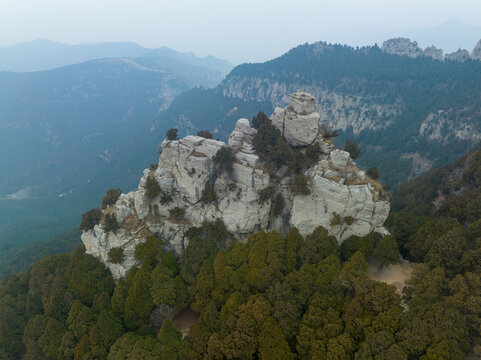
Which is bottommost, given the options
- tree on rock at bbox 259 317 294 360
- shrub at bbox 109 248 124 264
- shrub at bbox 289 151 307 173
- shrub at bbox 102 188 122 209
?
shrub at bbox 109 248 124 264

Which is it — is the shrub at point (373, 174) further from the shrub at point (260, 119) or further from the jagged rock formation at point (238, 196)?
the shrub at point (260, 119)

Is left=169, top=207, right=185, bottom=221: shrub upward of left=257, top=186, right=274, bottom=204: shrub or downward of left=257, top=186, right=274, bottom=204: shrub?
downward

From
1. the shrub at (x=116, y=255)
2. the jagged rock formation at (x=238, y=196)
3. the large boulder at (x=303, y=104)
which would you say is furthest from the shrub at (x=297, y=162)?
the shrub at (x=116, y=255)

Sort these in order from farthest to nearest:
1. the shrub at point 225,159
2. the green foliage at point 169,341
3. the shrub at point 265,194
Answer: the shrub at point 225,159, the shrub at point 265,194, the green foliage at point 169,341

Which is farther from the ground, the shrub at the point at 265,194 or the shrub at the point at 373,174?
the shrub at the point at 373,174

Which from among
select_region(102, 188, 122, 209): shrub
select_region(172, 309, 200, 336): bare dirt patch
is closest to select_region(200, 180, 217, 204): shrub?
select_region(172, 309, 200, 336): bare dirt patch

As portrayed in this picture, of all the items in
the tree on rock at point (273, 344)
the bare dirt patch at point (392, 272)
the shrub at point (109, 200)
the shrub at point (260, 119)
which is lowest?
the shrub at point (109, 200)

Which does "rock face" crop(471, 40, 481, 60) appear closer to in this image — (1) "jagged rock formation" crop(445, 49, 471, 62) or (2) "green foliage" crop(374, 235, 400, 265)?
(1) "jagged rock formation" crop(445, 49, 471, 62)
